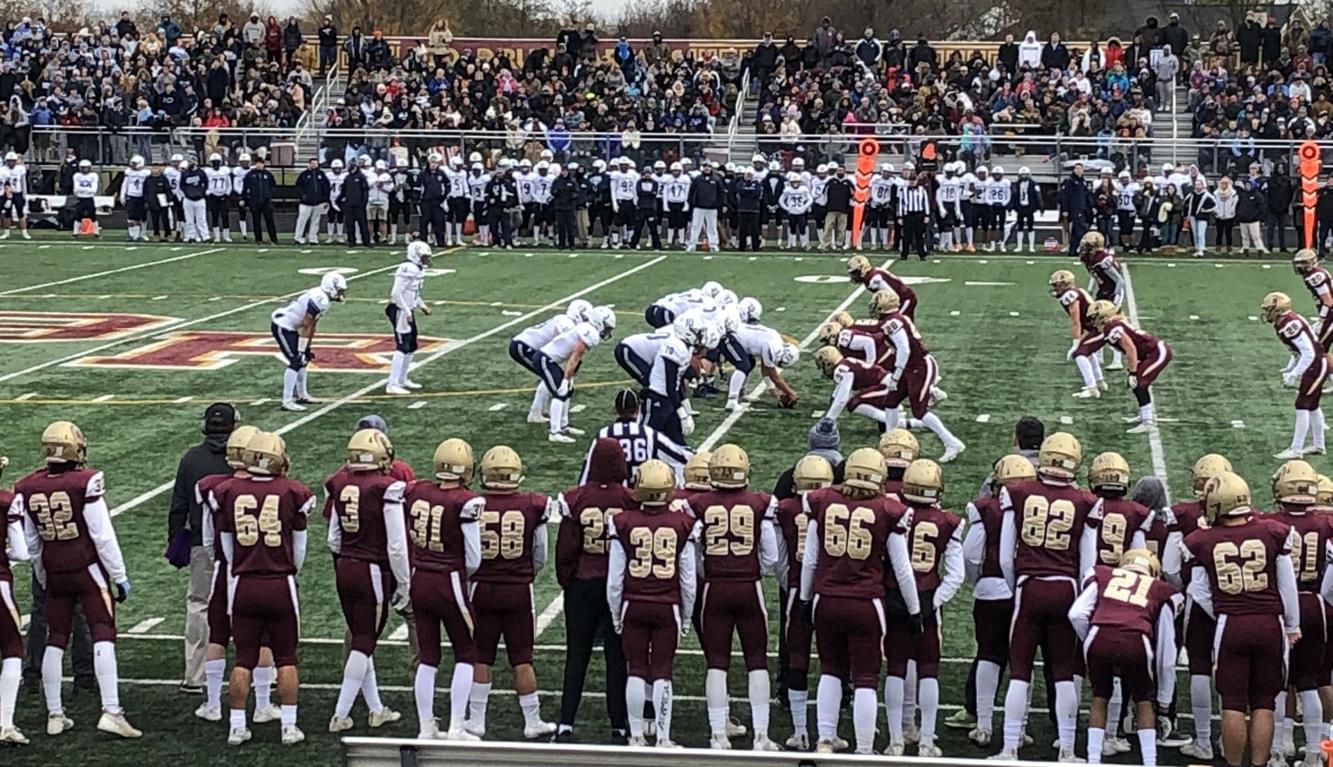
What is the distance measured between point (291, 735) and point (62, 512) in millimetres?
1515

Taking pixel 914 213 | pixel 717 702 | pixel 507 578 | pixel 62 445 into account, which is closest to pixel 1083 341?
pixel 717 702

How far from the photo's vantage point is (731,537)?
890cm

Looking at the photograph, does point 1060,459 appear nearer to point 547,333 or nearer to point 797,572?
point 797,572

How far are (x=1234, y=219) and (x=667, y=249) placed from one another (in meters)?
9.37

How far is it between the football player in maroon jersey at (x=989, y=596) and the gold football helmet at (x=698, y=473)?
1275 millimetres

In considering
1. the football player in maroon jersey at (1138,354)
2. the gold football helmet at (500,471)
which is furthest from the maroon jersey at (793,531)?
the football player in maroon jersey at (1138,354)

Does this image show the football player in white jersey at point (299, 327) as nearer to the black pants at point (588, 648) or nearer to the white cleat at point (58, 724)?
the white cleat at point (58, 724)

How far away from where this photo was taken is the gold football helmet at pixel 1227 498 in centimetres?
862

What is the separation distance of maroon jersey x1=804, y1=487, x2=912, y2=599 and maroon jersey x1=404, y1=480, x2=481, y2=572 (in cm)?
161

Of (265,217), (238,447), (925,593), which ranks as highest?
(265,217)

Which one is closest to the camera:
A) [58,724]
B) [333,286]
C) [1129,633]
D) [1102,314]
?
[1129,633]

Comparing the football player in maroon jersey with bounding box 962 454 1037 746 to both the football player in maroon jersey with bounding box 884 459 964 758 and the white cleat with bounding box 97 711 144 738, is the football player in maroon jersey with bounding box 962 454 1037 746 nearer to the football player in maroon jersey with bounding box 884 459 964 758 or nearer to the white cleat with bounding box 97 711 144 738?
the football player in maroon jersey with bounding box 884 459 964 758

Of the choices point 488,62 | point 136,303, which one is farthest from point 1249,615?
point 488,62

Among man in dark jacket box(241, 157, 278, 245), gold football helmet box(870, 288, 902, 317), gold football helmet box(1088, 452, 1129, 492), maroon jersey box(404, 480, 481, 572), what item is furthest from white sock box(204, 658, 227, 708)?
man in dark jacket box(241, 157, 278, 245)
